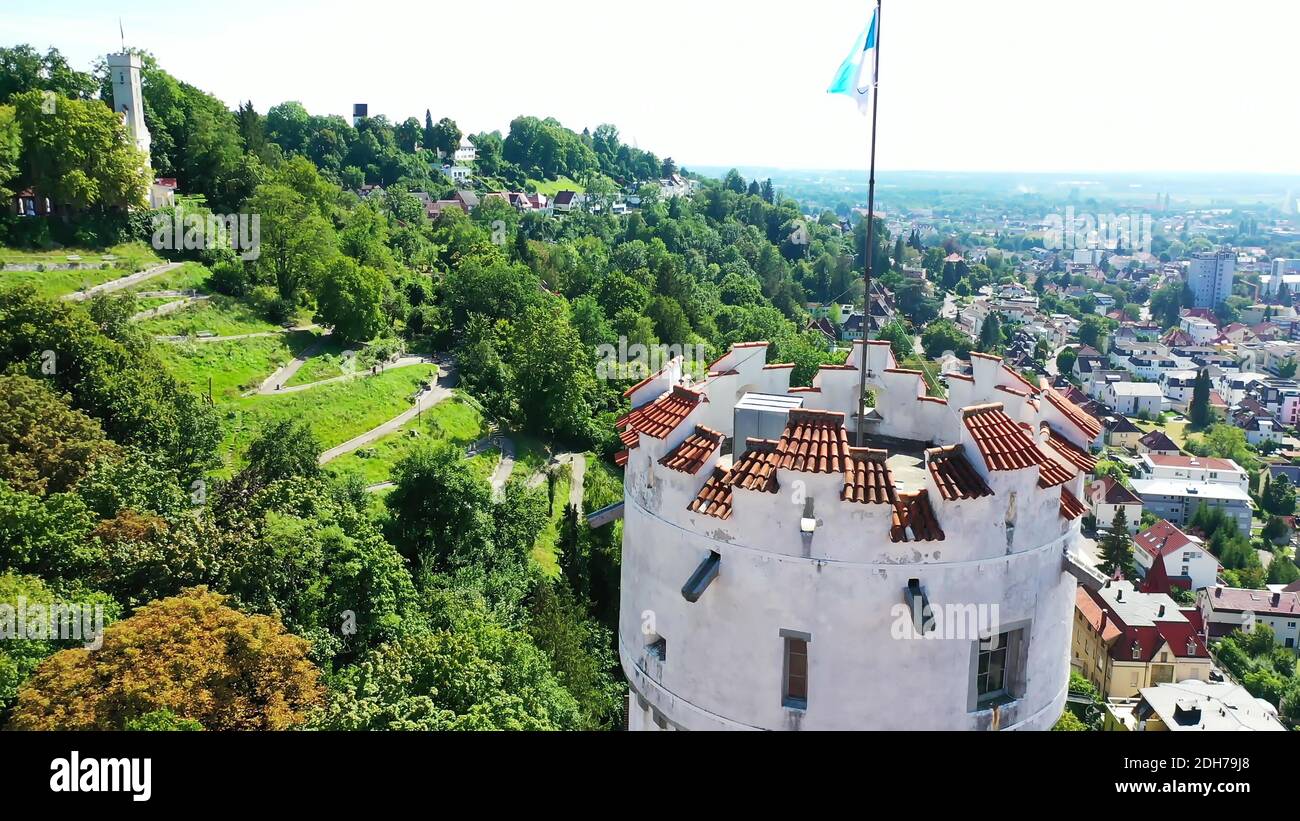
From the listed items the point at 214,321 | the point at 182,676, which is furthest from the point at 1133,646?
→ the point at 214,321

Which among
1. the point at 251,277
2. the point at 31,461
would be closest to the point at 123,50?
the point at 251,277

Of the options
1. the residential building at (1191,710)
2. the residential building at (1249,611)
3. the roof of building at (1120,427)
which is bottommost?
the residential building at (1249,611)

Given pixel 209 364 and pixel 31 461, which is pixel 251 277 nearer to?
pixel 209 364

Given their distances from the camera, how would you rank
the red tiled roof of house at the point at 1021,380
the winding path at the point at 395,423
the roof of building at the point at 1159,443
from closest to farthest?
the red tiled roof of house at the point at 1021,380, the winding path at the point at 395,423, the roof of building at the point at 1159,443

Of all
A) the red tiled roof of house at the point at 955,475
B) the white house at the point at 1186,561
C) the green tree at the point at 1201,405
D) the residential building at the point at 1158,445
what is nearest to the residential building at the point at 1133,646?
the white house at the point at 1186,561

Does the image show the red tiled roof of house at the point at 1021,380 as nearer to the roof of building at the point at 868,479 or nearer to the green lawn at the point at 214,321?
the roof of building at the point at 868,479

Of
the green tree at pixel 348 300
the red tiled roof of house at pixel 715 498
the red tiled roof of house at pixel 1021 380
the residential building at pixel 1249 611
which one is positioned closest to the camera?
the red tiled roof of house at pixel 715 498

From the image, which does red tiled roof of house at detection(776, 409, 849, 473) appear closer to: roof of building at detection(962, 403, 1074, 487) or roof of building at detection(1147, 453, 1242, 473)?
roof of building at detection(962, 403, 1074, 487)
